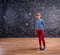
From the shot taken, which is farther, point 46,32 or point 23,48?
point 46,32

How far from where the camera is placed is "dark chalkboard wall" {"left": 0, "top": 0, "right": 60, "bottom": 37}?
567 centimetres

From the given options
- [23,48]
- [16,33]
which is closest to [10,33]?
[16,33]

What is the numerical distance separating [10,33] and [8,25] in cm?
29

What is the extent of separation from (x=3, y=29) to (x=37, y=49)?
1938mm

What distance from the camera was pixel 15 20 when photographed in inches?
229

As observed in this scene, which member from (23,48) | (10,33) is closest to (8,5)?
(10,33)

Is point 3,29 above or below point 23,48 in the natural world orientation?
above

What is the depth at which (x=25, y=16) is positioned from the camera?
576 centimetres

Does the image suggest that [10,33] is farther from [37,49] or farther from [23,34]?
[37,49]

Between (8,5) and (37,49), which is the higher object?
(8,5)

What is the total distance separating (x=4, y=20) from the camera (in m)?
5.83

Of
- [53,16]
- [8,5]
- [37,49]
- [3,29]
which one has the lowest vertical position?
[37,49]

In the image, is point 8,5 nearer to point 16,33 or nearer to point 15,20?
point 15,20

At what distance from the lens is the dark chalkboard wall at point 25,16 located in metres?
5.67
